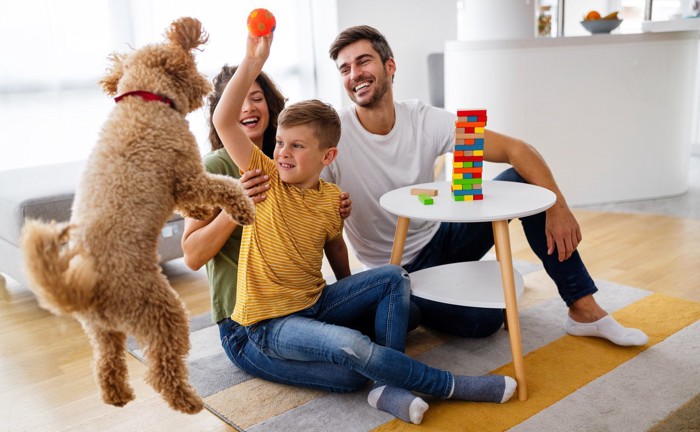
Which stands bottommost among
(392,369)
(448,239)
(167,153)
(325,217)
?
(392,369)

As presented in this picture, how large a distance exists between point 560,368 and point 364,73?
1.03 m

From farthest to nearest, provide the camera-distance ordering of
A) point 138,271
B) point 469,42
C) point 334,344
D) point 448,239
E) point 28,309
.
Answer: point 469,42 < point 28,309 < point 448,239 < point 334,344 < point 138,271

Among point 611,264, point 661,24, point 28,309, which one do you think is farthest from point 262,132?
point 661,24

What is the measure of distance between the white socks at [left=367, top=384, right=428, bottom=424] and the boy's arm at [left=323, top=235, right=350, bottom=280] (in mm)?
365

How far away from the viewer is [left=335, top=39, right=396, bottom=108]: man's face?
189 cm

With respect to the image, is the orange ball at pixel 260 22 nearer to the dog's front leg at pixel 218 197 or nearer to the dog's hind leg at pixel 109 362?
the dog's front leg at pixel 218 197

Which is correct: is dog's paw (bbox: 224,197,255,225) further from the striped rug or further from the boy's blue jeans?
the striped rug

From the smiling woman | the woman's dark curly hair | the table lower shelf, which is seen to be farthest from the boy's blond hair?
the smiling woman

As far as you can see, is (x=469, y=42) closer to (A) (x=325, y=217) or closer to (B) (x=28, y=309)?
(A) (x=325, y=217)

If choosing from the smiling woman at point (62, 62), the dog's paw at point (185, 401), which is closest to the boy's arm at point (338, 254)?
the dog's paw at point (185, 401)

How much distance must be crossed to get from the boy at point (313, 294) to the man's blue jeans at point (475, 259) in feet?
0.98

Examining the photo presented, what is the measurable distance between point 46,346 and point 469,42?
2.57 metres

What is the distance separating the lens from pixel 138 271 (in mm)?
762

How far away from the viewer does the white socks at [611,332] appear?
72.1 inches
